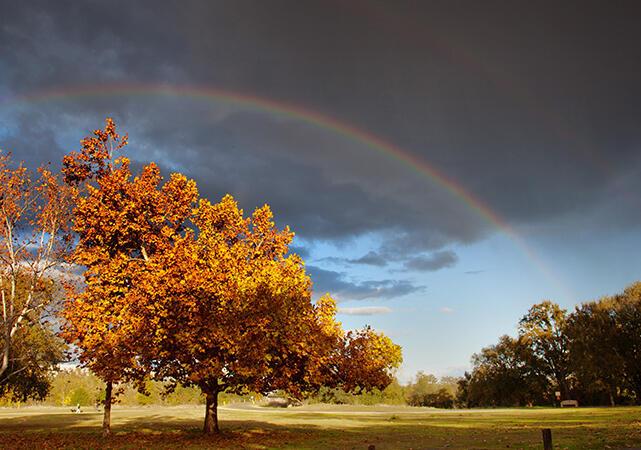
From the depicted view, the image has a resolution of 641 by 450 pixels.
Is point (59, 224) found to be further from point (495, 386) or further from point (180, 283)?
point (495, 386)

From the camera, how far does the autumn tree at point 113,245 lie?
27.3m

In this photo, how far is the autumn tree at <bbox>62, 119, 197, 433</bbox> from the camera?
2727 centimetres

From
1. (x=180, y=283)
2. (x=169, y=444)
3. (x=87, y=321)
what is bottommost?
(x=169, y=444)

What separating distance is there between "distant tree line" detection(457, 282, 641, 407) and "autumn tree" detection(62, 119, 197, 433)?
66301 millimetres

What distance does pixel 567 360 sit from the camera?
91.4 m

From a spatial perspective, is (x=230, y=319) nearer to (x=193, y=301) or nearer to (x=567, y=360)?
(x=193, y=301)

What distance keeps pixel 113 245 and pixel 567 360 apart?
89.2m

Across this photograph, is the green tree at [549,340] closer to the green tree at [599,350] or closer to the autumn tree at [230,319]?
the green tree at [599,350]

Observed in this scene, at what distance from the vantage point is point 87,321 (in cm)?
2789

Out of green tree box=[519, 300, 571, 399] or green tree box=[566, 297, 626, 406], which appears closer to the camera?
green tree box=[566, 297, 626, 406]

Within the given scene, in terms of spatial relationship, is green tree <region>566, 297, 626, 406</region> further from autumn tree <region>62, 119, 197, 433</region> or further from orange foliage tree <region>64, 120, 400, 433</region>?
autumn tree <region>62, 119, 197, 433</region>

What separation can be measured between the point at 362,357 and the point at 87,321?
17.5 meters

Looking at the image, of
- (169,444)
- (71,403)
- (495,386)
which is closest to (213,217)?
(169,444)

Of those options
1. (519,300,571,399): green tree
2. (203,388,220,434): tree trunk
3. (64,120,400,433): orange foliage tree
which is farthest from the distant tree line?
(203,388,220,434): tree trunk
